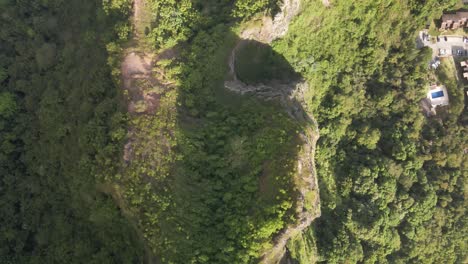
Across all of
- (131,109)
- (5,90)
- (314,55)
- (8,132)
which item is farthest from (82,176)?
(314,55)

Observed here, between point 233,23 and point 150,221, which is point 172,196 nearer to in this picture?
point 150,221

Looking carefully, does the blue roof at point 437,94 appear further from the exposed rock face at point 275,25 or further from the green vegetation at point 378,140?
the exposed rock face at point 275,25

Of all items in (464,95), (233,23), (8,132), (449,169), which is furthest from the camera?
(464,95)

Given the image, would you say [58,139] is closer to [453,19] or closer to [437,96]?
[437,96]

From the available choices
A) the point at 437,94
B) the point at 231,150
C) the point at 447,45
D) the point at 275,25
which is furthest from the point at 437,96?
the point at 231,150

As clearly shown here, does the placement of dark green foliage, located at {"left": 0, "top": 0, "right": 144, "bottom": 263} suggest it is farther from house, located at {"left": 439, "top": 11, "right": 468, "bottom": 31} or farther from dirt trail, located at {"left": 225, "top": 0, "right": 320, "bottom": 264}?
house, located at {"left": 439, "top": 11, "right": 468, "bottom": 31}

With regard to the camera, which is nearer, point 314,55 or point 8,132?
point 8,132

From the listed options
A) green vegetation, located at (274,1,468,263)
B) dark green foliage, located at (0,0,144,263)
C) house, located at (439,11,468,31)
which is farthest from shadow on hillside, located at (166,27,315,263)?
house, located at (439,11,468,31)
